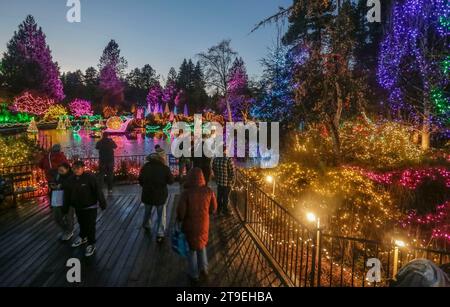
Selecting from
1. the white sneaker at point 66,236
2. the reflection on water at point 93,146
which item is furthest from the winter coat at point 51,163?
the reflection on water at point 93,146

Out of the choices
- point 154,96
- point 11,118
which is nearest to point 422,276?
point 11,118

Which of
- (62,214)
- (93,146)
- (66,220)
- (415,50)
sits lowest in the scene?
(66,220)

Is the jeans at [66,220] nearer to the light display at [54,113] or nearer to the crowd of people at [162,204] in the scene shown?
the crowd of people at [162,204]

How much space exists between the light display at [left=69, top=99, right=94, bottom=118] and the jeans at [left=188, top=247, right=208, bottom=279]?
195 feet

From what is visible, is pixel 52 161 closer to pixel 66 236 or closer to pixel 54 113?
pixel 66 236

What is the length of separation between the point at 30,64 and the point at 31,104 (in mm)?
10317

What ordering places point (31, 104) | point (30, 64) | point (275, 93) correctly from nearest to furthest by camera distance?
point (275, 93) < point (31, 104) < point (30, 64)

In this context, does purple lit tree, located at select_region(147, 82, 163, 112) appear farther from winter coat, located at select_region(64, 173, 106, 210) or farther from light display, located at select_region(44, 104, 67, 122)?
winter coat, located at select_region(64, 173, 106, 210)

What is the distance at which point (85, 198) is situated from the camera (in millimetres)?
5488

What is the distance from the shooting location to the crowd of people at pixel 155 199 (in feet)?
15.3

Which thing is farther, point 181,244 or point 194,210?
point 181,244

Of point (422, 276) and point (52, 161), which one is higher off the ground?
point (52, 161)

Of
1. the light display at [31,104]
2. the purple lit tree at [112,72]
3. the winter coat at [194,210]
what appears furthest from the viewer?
the purple lit tree at [112,72]
